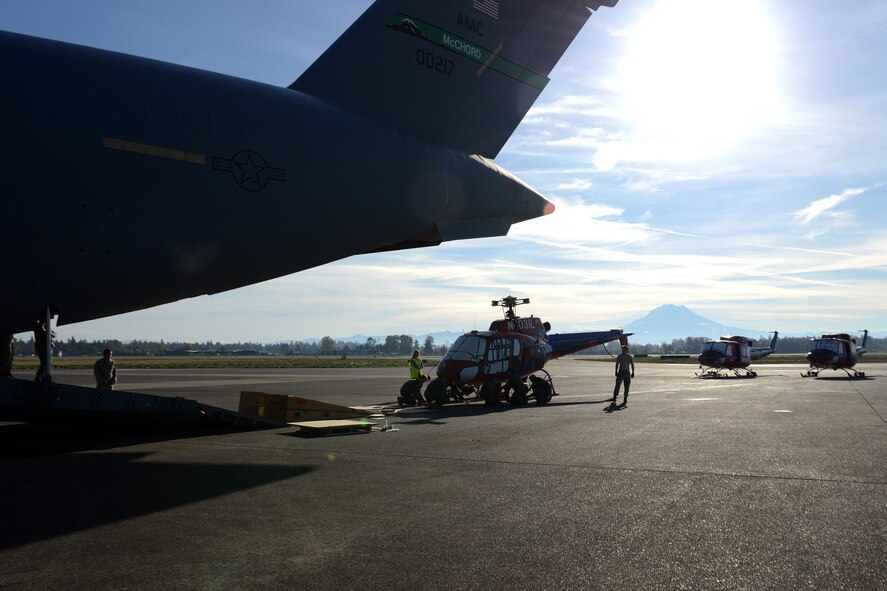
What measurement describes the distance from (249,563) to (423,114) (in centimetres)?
870

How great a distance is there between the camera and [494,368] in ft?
63.0

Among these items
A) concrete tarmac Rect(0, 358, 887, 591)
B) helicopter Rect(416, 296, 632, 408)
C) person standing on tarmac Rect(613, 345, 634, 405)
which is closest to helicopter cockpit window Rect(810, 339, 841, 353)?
person standing on tarmac Rect(613, 345, 634, 405)

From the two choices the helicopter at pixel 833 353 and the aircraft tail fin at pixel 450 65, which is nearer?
the aircraft tail fin at pixel 450 65

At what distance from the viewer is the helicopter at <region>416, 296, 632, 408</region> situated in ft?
61.5

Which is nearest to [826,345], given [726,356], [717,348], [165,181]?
[726,356]

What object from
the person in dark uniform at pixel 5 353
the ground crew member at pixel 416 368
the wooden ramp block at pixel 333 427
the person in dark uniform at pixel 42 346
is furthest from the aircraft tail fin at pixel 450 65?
the ground crew member at pixel 416 368

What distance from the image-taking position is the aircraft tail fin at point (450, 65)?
35.8ft

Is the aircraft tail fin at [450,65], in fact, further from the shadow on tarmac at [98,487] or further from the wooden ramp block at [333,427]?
the shadow on tarmac at [98,487]

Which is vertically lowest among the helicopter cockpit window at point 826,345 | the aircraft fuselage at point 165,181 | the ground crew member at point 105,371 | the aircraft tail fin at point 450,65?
the ground crew member at point 105,371

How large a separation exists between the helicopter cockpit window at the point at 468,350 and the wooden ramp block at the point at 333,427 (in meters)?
6.71

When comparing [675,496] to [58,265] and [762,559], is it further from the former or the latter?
[58,265]

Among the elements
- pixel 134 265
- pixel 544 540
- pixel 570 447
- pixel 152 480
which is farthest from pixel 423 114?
pixel 544 540

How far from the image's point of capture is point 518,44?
1234 cm

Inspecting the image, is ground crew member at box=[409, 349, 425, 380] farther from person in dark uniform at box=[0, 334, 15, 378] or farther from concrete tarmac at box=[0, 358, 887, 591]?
person in dark uniform at box=[0, 334, 15, 378]
